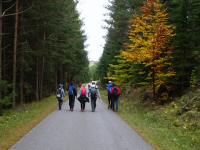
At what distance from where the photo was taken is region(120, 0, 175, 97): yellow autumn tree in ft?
81.2

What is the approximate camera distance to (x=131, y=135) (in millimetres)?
14109

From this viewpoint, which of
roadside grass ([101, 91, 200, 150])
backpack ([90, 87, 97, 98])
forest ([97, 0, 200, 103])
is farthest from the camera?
backpack ([90, 87, 97, 98])

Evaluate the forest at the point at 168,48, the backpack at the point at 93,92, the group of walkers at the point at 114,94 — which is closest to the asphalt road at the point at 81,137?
the forest at the point at 168,48

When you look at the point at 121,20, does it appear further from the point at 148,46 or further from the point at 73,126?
the point at 73,126

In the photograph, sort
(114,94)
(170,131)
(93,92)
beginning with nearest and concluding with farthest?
(170,131), (114,94), (93,92)

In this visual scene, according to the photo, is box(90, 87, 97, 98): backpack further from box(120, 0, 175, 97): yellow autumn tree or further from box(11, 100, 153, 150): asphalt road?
box(11, 100, 153, 150): asphalt road

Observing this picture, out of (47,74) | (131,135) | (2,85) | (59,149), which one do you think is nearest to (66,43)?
(47,74)

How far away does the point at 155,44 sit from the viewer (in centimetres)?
2492

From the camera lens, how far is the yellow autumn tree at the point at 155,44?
2475cm

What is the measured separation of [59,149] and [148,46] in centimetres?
1518

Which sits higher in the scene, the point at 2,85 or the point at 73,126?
the point at 2,85

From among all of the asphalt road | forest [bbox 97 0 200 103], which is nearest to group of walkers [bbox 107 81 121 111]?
forest [bbox 97 0 200 103]

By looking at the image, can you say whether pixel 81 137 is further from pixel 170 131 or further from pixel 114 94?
pixel 114 94

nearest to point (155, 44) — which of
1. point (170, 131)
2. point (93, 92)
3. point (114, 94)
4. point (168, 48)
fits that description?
point (168, 48)
